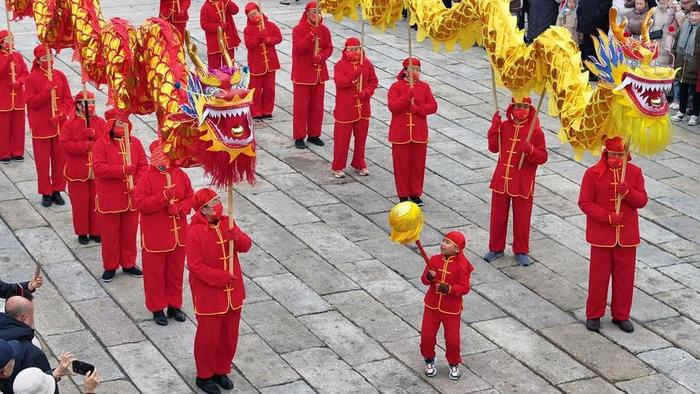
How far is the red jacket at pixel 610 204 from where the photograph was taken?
11977mm

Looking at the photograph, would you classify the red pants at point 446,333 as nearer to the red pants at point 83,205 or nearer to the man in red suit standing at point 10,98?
the red pants at point 83,205

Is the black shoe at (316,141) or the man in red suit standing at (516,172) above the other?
the man in red suit standing at (516,172)

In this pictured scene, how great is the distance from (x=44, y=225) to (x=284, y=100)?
5.39 meters

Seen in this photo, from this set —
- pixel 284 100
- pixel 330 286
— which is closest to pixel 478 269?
pixel 330 286

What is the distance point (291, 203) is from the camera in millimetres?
15047

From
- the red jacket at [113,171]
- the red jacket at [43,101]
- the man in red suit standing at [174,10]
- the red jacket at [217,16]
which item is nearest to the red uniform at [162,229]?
the red jacket at [113,171]

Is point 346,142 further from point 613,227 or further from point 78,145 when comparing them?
point 613,227

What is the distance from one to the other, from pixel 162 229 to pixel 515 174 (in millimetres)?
3750

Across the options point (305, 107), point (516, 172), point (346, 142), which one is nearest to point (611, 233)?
point (516, 172)

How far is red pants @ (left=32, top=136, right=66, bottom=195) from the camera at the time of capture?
14.6 meters

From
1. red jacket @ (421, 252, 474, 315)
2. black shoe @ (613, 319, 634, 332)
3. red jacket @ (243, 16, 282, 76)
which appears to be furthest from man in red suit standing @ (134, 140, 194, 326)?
red jacket @ (243, 16, 282, 76)

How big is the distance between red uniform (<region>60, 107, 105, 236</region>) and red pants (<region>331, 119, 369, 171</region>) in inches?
128

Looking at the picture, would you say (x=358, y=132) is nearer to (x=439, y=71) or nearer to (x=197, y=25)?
(x=439, y=71)

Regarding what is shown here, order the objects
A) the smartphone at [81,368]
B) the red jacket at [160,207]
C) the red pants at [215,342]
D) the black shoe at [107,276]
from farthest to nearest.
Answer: the black shoe at [107,276] < the red jacket at [160,207] < the red pants at [215,342] < the smartphone at [81,368]
